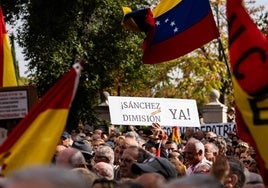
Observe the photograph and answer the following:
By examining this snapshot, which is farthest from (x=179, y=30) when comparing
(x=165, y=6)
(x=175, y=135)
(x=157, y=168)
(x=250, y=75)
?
(x=175, y=135)

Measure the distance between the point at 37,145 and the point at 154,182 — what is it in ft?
2.82

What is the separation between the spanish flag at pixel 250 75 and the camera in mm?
6148

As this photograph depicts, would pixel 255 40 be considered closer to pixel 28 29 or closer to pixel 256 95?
pixel 256 95

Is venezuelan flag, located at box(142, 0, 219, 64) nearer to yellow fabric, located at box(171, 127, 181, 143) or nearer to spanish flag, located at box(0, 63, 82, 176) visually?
spanish flag, located at box(0, 63, 82, 176)

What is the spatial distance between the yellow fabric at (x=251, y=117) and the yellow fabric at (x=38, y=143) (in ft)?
4.52

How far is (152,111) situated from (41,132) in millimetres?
11623

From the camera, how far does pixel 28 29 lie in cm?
3344

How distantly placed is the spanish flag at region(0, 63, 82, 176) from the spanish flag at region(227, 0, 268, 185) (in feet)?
4.37

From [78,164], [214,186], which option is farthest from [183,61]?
[214,186]

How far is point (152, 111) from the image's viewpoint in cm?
1702

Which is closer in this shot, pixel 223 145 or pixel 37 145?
pixel 37 145

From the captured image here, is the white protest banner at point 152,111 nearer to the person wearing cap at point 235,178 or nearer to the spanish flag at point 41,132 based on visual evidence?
the person wearing cap at point 235,178

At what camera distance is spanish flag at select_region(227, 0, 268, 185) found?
6148mm

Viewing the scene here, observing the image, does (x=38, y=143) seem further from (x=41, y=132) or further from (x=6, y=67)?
(x=6, y=67)
